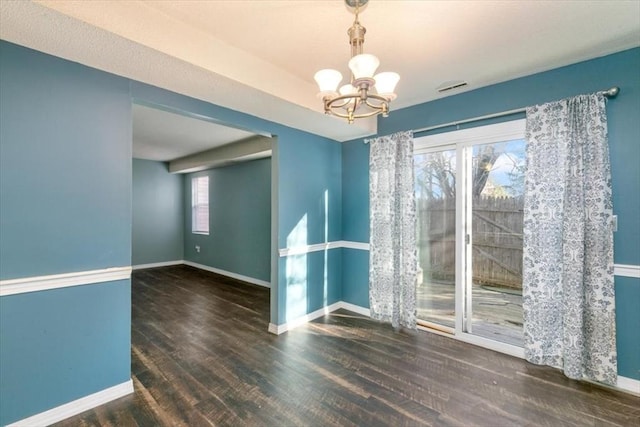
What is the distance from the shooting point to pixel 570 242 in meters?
2.31

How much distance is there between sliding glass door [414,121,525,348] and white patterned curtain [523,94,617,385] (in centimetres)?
25

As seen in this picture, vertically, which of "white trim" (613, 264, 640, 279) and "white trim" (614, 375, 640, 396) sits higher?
"white trim" (613, 264, 640, 279)

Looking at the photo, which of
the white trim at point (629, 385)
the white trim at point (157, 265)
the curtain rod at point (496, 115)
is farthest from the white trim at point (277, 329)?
the white trim at point (157, 265)

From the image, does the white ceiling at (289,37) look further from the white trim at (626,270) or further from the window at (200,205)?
the window at (200,205)

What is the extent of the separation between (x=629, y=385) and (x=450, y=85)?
2903mm

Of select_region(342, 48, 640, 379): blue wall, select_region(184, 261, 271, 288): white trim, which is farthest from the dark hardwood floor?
select_region(184, 261, 271, 288): white trim

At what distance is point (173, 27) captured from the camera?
6.05ft

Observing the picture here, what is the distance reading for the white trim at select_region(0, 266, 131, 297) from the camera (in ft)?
5.69

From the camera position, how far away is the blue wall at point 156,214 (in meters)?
6.48

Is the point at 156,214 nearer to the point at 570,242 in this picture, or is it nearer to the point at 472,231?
the point at 472,231

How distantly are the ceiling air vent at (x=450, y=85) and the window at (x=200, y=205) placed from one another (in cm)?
552

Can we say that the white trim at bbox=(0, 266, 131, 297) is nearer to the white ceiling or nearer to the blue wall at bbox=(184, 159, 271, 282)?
the white ceiling

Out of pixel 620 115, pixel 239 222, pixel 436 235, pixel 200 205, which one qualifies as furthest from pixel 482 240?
pixel 200 205

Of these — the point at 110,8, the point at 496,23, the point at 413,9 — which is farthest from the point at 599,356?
the point at 110,8
